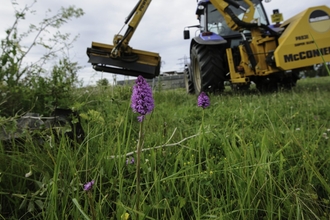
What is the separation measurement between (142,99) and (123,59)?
16.4 feet

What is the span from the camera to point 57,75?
2.84 meters

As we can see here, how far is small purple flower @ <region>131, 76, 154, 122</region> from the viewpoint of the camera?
2.44ft

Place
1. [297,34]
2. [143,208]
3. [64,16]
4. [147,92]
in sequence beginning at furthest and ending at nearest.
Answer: [297,34] < [64,16] < [143,208] < [147,92]

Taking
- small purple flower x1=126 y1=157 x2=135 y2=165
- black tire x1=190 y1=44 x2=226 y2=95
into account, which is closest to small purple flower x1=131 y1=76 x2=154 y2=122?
small purple flower x1=126 y1=157 x2=135 y2=165

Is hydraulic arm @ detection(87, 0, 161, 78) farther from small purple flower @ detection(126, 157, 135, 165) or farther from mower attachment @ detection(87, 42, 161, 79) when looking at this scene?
small purple flower @ detection(126, 157, 135, 165)

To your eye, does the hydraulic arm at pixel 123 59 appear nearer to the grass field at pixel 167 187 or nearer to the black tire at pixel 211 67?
the black tire at pixel 211 67

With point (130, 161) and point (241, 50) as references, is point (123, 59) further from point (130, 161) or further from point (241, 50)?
point (130, 161)

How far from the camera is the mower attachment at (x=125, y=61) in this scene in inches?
218

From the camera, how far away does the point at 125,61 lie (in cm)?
559

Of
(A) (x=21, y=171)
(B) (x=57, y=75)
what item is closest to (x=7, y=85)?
(B) (x=57, y=75)

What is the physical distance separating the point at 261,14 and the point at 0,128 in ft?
21.1

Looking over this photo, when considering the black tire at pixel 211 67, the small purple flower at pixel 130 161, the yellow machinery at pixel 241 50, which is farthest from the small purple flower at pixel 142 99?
the black tire at pixel 211 67

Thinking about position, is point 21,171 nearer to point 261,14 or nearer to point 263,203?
point 263,203

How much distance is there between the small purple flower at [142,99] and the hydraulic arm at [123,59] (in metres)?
4.89
